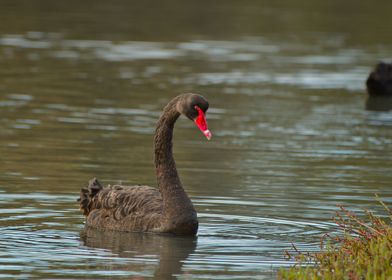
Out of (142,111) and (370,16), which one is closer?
(142,111)

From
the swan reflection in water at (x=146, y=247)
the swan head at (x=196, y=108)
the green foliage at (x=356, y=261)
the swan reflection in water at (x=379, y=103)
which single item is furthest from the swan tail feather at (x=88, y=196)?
the swan reflection in water at (x=379, y=103)

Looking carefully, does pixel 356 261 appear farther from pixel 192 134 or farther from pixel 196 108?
pixel 192 134

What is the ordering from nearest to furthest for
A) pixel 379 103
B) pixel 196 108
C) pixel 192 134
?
pixel 196 108 < pixel 192 134 < pixel 379 103

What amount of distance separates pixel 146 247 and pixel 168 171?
3.73 ft

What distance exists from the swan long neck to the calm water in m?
0.32

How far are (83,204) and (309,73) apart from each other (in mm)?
14968

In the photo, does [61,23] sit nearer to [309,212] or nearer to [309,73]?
[309,73]

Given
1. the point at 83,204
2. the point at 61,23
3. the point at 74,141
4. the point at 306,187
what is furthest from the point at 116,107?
the point at 61,23

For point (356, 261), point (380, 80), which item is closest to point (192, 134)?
point (380, 80)

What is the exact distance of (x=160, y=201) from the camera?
11922 mm

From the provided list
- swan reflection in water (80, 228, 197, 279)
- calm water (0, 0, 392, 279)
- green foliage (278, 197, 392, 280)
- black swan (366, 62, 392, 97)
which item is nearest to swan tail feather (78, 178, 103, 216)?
calm water (0, 0, 392, 279)

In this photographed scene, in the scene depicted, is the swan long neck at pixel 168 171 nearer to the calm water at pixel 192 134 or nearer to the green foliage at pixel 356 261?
the calm water at pixel 192 134

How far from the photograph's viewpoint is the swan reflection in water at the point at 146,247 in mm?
9875

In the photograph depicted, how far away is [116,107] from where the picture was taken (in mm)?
20531
